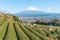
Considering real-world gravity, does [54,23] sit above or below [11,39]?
below

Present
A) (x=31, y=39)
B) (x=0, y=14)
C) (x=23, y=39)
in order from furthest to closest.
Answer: (x=0, y=14) < (x=31, y=39) < (x=23, y=39)

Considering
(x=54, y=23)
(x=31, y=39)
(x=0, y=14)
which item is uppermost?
(x=0, y=14)

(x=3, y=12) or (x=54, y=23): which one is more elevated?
(x=3, y=12)

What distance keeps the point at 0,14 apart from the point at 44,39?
30.8ft

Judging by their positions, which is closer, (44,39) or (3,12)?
(44,39)

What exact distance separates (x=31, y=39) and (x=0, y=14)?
981cm

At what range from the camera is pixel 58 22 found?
52500 mm

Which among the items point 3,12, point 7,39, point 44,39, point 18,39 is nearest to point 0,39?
point 7,39

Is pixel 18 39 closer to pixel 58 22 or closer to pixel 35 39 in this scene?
pixel 35 39

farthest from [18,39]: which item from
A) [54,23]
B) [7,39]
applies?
[54,23]

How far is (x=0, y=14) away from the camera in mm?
24031

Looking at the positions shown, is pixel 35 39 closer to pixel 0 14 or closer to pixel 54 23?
pixel 0 14

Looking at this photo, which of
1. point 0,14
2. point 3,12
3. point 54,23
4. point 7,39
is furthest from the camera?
point 54,23

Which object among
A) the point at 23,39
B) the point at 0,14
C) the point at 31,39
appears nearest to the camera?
the point at 23,39
